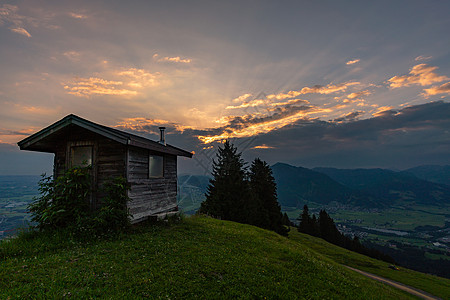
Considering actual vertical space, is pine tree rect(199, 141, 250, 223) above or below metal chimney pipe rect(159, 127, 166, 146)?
below

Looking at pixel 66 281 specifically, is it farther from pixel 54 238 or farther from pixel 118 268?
pixel 54 238

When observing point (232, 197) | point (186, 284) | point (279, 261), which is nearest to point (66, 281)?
point (186, 284)

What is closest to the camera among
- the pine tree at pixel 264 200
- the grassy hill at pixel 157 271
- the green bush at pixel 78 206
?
the grassy hill at pixel 157 271

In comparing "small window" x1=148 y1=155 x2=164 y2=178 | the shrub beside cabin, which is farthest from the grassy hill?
"small window" x1=148 y1=155 x2=164 y2=178

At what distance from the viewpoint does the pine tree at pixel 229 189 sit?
116 feet

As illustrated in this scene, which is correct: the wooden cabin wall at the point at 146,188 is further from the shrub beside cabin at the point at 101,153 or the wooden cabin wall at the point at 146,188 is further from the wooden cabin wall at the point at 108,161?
the wooden cabin wall at the point at 108,161

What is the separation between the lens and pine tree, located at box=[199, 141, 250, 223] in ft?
116

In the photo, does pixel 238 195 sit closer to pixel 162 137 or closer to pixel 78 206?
pixel 162 137

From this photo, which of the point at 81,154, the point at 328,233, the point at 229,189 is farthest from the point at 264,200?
the point at 328,233

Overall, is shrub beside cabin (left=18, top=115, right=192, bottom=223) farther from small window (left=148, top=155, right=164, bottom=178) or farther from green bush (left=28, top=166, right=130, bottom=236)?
green bush (left=28, top=166, right=130, bottom=236)

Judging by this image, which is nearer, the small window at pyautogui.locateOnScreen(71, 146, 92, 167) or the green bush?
the green bush

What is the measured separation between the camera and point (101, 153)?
48.3 feet

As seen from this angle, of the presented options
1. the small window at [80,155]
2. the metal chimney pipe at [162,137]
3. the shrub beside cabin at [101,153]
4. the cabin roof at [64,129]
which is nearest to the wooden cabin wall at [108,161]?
the shrub beside cabin at [101,153]

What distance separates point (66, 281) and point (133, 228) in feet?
24.1
